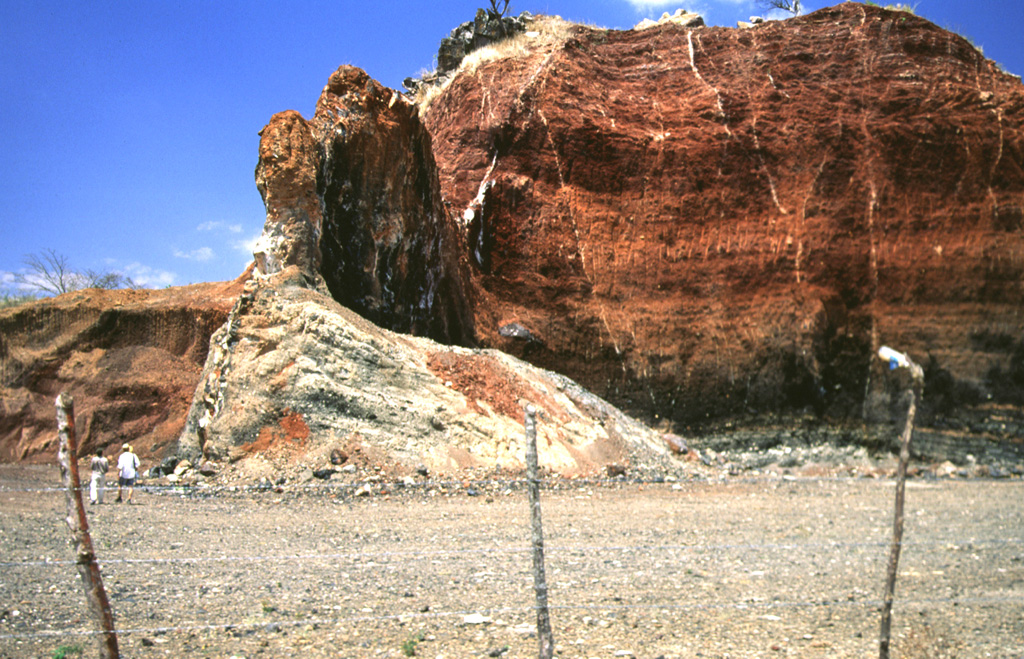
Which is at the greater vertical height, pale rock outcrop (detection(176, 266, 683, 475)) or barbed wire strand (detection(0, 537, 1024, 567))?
pale rock outcrop (detection(176, 266, 683, 475))

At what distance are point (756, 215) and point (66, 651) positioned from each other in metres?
17.6

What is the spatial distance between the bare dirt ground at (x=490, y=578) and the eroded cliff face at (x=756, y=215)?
7.81 metres

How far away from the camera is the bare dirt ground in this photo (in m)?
4.62

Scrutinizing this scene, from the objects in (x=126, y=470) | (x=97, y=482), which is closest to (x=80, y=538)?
(x=97, y=482)

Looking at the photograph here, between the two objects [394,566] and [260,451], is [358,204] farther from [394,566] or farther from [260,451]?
[394,566]

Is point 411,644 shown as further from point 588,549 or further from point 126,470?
point 126,470

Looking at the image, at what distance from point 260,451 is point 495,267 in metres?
9.92

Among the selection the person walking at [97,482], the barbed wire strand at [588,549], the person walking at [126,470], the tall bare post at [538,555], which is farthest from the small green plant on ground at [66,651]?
the person walking at [126,470]

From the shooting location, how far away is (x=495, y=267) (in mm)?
19344

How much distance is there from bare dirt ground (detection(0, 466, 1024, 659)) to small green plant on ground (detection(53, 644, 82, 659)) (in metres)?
0.10

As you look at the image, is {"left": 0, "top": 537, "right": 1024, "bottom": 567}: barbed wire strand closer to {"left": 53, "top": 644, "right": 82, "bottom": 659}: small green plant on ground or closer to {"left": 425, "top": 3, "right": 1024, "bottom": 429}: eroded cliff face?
{"left": 53, "top": 644, "right": 82, "bottom": 659}: small green plant on ground

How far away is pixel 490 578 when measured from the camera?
6070 mm

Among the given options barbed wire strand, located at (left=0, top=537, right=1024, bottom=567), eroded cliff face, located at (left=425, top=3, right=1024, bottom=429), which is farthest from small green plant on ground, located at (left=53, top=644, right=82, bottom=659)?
eroded cliff face, located at (left=425, top=3, right=1024, bottom=429)

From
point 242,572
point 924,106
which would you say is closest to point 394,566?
point 242,572
